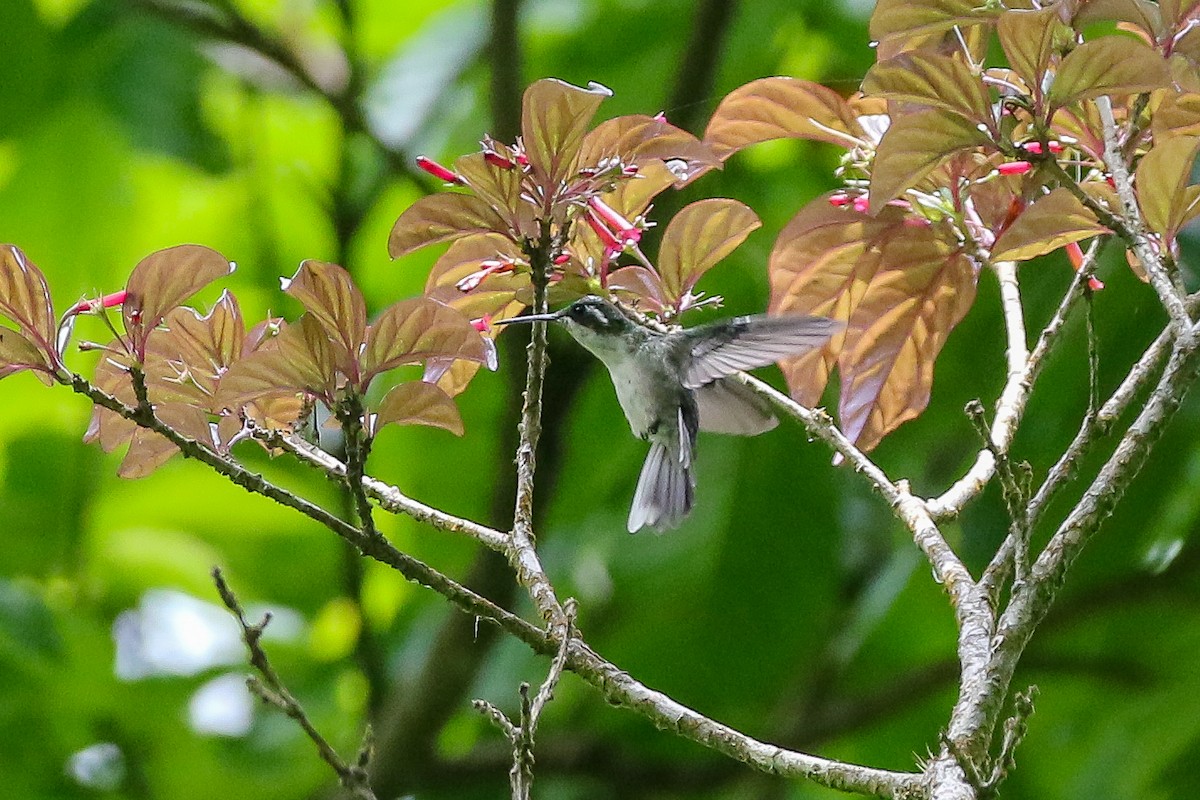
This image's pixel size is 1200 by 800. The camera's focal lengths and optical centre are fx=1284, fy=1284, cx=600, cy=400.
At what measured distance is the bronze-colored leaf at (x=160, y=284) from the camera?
0.81 metres

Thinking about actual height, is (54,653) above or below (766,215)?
below

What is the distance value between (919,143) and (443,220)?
32 centimetres

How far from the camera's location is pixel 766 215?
251 cm

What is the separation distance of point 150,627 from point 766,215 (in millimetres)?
1558

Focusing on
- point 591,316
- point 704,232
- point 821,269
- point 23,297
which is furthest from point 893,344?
point 23,297

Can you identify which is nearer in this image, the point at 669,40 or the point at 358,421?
the point at 358,421

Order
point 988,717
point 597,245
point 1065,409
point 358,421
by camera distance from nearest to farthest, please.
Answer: point 988,717
point 358,421
point 597,245
point 1065,409

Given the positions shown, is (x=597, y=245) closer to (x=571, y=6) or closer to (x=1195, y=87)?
(x=1195, y=87)

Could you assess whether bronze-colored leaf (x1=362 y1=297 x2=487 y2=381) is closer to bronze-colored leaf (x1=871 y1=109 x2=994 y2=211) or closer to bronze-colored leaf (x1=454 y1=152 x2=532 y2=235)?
bronze-colored leaf (x1=454 y1=152 x2=532 y2=235)

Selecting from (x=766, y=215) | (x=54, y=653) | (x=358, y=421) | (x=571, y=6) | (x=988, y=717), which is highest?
(x=571, y=6)

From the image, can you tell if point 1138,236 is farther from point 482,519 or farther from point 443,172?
point 482,519

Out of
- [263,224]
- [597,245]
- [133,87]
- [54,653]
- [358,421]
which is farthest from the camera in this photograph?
[263,224]

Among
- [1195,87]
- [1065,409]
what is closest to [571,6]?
[1065,409]

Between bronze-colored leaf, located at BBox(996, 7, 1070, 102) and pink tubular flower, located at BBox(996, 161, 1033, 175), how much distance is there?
0.35ft
